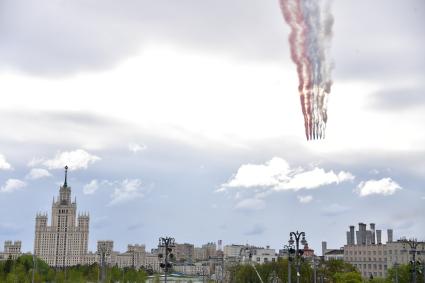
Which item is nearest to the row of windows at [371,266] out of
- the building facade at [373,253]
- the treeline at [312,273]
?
the building facade at [373,253]

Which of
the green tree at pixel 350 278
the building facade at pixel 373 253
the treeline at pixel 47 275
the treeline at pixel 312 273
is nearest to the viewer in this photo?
the green tree at pixel 350 278

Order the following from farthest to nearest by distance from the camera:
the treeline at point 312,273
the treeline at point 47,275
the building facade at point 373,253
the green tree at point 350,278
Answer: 1. the building facade at point 373,253
2. the treeline at point 47,275
3. the treeline at point 312,273
4. the green tree at point 350,278

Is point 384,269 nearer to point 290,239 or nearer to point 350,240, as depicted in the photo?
point 350,240

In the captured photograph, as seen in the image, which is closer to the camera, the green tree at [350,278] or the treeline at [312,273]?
the green tree at [350,278]

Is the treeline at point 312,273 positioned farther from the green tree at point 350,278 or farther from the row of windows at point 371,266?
the row of windows at point 371,266

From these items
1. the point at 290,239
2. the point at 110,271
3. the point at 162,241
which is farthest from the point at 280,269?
the point at 290,239

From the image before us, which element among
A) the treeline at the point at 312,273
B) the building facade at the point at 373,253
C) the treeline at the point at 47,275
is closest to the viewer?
the treeline at the point at 312,273

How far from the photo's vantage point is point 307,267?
382 feet

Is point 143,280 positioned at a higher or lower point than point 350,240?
lower

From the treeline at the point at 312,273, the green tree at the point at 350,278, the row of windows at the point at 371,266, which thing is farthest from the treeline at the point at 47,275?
the row of windows at the point at 371,266

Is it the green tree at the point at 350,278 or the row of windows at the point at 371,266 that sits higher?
the row of windows at the point at 371,266

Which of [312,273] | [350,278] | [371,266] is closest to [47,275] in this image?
[312,273]

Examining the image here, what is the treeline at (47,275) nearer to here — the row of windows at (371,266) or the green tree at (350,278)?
the green tree at (350,278)

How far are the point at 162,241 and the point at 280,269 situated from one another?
61.6 meters
